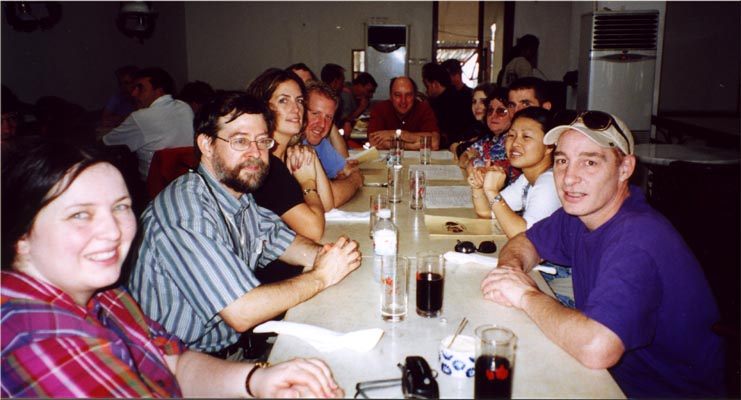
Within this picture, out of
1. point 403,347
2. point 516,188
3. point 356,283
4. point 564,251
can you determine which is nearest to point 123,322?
point 403,347

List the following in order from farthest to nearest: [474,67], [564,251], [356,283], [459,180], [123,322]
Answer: [474,67]
[459,180]
[564,251]
[356,283]
[123,322]

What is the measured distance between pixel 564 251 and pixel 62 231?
1.51 m

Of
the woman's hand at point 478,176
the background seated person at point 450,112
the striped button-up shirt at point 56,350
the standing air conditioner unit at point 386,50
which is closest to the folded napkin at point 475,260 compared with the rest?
the woman's hand at point 478,176

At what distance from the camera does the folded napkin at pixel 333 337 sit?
129 cm

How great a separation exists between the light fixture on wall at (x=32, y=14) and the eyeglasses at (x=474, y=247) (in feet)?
16.3

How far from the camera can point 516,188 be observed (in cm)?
276

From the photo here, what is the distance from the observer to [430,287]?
1.46 metres

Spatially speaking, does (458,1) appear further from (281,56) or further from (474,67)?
(281,56)

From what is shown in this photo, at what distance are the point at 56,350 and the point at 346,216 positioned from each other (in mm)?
1722

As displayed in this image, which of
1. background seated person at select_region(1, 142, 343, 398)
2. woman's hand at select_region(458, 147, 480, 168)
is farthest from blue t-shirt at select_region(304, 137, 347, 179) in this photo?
background seated person at select_region(1, 142, 343, 398)

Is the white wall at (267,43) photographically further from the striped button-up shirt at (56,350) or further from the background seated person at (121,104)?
the striped button-up shirt at (56,350)

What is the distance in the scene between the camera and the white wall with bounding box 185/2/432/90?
9.10 metres

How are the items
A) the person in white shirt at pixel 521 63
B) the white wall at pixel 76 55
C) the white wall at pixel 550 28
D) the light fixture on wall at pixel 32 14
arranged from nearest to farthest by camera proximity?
the light fixture on wall at pixel 32 14 < the white wall at pixel 76 55 < the person in white shirt at pixel 521 63 < the white wall at pixel 550 28

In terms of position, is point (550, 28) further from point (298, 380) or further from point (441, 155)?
point (298, 380)
